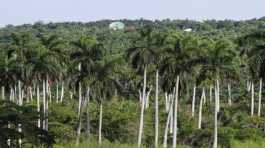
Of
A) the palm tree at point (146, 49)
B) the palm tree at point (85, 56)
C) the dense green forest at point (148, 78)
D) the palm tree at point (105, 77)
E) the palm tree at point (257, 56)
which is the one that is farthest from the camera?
the palm tree at point (85, 56)

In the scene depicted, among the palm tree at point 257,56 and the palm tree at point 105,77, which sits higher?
the palm tree at point 257,56

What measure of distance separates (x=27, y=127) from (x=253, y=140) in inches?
2011

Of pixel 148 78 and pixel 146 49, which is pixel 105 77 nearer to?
pixel 146 49

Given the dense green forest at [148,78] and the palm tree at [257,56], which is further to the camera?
the palm tree at [257,56]

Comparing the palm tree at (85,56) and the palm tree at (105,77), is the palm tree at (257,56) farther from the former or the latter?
the palm tree at (85,56)

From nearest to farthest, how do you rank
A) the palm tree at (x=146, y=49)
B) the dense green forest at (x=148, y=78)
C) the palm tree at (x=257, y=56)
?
the dense green forest at (x=148, y=78)
the palm tree at (x=146, y=49)
the palm tree at (x=257, y=56)

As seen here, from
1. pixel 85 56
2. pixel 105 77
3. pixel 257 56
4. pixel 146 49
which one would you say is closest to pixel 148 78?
pixel 105 77

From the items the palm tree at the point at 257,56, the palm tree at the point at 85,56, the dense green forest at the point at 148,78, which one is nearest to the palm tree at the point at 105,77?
the dense green forest at the point at 148,78

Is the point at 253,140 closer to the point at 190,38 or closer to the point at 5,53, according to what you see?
the point at 190,38

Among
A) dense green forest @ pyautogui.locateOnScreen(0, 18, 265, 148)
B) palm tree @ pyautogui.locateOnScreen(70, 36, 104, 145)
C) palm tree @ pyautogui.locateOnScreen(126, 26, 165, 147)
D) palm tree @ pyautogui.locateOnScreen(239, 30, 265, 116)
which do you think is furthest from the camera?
palm tree @ pyautogui.locateOnScreen(70, 36, 104, 145)

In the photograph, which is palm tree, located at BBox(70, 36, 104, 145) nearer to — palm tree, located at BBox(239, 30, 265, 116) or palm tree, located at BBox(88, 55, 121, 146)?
palm tree, located at BBox(88, 55, 121, 146)

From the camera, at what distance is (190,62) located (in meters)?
60.4

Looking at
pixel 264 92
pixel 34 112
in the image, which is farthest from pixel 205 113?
pixel 34 112

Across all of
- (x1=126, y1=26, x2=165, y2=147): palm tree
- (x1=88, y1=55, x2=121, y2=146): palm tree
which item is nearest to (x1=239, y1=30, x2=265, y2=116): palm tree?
(x1=126, y1=26, x2=165, y2=147): palm tree
